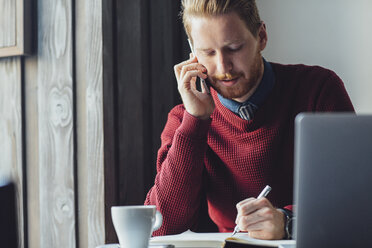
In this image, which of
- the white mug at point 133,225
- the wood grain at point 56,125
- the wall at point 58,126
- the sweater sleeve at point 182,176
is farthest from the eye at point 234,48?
the white mug at point 133,225

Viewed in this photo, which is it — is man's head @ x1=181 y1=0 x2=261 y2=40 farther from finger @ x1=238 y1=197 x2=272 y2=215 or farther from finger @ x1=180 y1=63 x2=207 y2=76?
finger @ x1=238 y1=197 x2=272 y2=215

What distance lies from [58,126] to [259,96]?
754 mm

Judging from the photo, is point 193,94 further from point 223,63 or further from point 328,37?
point 328,37

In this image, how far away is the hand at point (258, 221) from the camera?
1.05m

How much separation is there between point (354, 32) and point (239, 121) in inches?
32.1

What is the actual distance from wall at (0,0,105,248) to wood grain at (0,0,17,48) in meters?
0.07

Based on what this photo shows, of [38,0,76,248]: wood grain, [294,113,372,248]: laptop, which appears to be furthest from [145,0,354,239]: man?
[294,113,372,248]: laptop

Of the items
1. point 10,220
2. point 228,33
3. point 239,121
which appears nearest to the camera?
point 10,220

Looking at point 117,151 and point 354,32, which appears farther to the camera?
point 354,32

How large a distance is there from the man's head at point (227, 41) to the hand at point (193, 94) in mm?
32

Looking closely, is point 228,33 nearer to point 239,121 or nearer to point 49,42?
point 239,121

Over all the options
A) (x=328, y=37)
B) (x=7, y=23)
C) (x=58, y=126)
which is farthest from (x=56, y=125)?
(x=328, y=37)

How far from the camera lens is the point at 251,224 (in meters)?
1.06

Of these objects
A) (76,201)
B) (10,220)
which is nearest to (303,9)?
(76,201)
